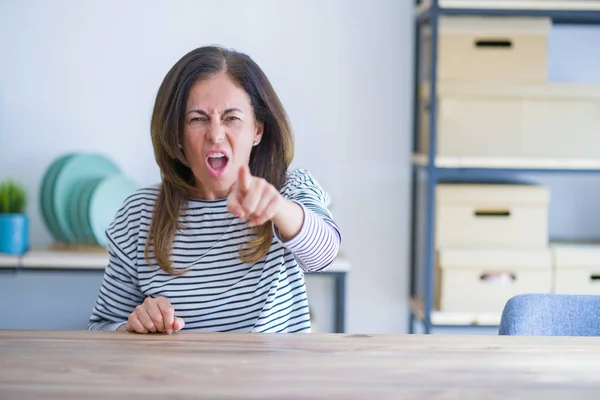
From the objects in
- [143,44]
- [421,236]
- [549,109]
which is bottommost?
[421,236]

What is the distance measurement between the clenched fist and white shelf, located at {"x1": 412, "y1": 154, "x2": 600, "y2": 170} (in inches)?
59.4

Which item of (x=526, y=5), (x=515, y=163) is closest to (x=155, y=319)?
(x=515, y=163)

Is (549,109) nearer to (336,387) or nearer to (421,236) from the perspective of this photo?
(421,236)

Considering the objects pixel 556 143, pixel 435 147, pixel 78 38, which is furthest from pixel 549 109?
pixel 78 38

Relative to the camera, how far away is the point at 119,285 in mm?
1547

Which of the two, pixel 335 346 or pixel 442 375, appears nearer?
pixel 442 375

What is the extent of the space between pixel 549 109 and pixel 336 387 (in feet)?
6.16

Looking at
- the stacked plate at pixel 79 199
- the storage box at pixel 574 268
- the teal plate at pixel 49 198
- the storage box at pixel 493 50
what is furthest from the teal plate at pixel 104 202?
the storage box at pixel 574 268

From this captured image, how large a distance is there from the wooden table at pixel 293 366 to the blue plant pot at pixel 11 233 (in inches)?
56.9

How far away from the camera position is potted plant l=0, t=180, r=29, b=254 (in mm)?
2639

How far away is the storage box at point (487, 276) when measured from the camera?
2.67 m

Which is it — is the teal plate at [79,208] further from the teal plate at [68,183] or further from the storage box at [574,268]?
the storage box at [574,268]

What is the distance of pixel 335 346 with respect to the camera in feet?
3.93

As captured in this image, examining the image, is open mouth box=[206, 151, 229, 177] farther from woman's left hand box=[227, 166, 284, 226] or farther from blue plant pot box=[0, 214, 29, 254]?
blue plant pot box=[0, 214, 29, 254]
